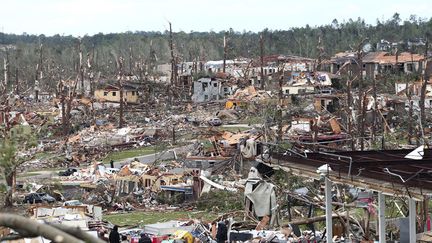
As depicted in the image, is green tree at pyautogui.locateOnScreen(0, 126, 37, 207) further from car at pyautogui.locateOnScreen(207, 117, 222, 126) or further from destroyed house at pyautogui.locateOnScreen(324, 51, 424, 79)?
destroyed house at pyautogui.locateOnScreen(324, 51, 424, 79)

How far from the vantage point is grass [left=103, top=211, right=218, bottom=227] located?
67.7 feet

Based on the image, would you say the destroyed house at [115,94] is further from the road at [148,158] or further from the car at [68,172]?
the car at [68,172]

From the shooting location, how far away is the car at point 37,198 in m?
23.0

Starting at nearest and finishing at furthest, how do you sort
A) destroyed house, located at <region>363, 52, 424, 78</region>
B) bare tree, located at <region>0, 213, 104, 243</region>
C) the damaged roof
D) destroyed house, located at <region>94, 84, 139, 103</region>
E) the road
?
bare tree, located at <region>0, 213, 104, 243</region>
the damaged roof
the road
destroyed house, located at <region>94, 84, 139, 103</region>
destroyed house, located at <region>363, 52, 424, 78</region>

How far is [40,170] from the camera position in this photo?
3322 centimetres

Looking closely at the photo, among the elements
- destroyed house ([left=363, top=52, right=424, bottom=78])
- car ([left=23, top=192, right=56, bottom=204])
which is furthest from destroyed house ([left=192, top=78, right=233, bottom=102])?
car ([left=23, top=192, right=56, bottom=204])

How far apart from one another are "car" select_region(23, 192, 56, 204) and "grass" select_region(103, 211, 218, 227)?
2210mm

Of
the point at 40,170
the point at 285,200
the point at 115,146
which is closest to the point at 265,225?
the point at 285,200

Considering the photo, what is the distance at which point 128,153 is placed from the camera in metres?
36.8

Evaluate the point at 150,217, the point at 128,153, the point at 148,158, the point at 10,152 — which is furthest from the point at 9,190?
the point at 128,153

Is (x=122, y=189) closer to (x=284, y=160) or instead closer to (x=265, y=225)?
(x=265, y=225)

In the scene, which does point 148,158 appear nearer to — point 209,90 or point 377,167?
point 209,90

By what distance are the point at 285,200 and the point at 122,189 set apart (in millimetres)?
8110

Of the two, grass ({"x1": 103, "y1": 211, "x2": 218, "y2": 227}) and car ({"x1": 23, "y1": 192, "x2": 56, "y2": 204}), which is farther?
car ({"x1": 23, "y1": 192, "x2": 56, "y2": 204})
